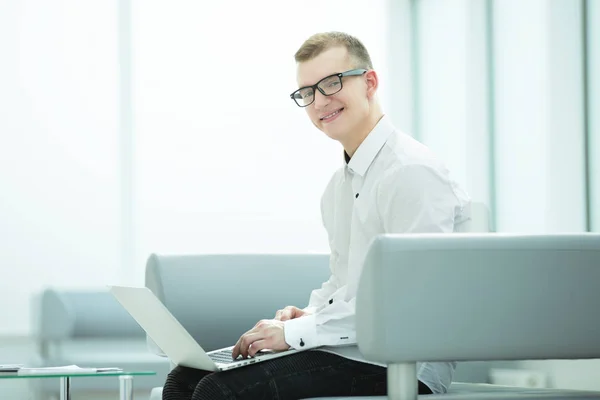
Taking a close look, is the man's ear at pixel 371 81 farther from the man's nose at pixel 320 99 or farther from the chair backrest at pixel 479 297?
the chair backrest at pixel 479 297

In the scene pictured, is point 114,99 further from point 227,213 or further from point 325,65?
point 325,65

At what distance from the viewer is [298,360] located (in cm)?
165

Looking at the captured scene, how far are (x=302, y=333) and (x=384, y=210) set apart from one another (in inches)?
11.6

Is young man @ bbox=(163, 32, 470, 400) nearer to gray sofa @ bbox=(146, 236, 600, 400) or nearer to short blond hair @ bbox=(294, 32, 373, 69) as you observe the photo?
short blond hair @ bbox=(294, 32, 373, 69)

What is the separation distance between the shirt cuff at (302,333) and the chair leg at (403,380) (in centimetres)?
26

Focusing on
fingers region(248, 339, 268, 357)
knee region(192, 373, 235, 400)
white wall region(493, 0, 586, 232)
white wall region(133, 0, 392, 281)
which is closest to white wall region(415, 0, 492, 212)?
white wall region(493, 0, 586, 232)

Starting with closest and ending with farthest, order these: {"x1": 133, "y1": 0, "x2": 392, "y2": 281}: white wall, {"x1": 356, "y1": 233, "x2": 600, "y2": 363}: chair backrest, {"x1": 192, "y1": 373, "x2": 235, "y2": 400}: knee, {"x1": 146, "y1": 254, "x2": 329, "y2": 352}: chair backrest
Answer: {"x1": 356, "y1": 233, "x2": 600, "y2": 363}: chair backrest → {"x1": 192, "y1": 373, "x2": 235, "y2": 400}: knee → {"x1": 146, "y1": 254, "x2": 329, "y2": 352}: chair backrest → {"x1": 133, "y1": 0, "x2": 392, "y2": 281}: white wall

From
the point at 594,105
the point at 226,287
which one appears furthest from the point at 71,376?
the point at 594,105

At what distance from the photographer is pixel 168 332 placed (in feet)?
5.55

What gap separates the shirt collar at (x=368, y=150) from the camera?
6.13 ft

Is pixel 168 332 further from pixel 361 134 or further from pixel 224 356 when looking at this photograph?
pixel 361 134

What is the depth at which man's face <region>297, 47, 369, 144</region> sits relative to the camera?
1.92 m

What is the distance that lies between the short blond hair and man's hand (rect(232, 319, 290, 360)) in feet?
1.97

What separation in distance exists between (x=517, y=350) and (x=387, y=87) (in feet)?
15.6
